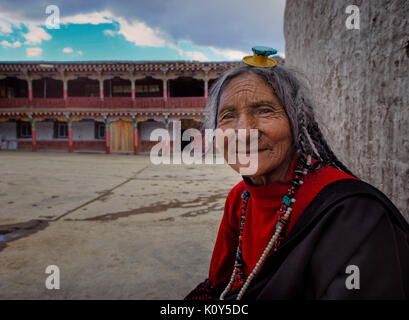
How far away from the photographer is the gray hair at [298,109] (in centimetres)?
117

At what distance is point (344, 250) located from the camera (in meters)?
0.82

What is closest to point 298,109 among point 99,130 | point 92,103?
point 92,103

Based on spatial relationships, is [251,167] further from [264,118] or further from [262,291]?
[262,291]

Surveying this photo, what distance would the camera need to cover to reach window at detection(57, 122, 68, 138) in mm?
20781

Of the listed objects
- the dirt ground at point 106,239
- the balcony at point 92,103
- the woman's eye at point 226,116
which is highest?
the balcony at point 92,103

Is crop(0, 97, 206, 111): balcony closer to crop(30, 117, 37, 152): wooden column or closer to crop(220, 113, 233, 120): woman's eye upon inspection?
crop(30, 117, 37, 152): wooden column

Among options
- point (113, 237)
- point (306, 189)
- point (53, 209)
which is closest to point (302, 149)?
point (306, 189)

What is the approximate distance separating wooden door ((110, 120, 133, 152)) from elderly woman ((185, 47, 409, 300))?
62.7 ft

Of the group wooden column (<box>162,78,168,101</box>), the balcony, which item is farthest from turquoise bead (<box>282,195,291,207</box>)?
wooden column (<box>162,78,168,101</box>)

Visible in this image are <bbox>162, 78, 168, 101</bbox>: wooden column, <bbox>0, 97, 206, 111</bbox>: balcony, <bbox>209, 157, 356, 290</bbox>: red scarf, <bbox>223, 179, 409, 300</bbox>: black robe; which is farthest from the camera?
<bbox>0, 97, 206, 111</bbox>: balcony

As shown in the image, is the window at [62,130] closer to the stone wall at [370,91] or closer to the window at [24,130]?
the window at [24,130]

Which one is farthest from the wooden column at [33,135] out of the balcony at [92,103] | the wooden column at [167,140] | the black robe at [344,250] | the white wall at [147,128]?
the black robe at [344,250]

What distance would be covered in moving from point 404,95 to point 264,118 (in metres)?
0.80

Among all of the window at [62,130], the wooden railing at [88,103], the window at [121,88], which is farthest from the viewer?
the window at [62,130]
